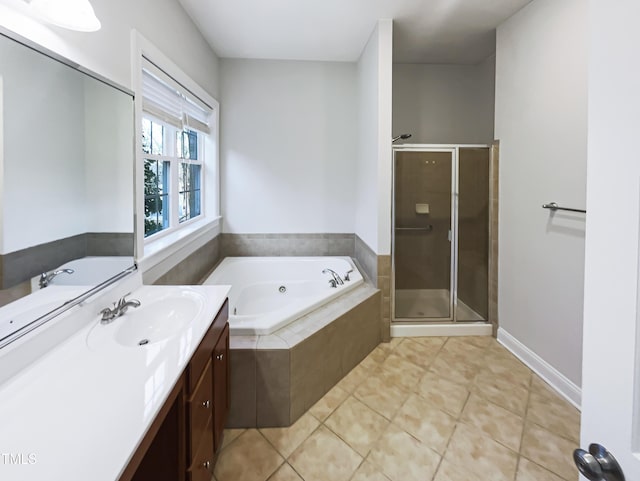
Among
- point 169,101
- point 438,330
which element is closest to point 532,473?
point 438,330

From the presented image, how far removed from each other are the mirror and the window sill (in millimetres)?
239

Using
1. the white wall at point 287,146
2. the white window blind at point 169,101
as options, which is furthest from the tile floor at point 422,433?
the white window blind at point 169,101

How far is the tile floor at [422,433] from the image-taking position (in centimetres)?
156

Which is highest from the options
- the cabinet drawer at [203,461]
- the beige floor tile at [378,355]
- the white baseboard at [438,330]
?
the cabinet drawer at [203,461]

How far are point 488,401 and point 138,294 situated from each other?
6.92ft

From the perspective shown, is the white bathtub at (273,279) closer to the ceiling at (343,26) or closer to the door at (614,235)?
the ceiling at (343,26)

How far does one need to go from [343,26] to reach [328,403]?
282 centimetres

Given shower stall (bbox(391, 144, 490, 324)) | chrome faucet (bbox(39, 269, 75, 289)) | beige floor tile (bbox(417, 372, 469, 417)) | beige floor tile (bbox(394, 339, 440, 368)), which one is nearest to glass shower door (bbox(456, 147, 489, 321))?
shower stall (bbox(391, 144, 490, 324))

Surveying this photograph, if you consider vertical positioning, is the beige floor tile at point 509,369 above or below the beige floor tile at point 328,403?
above

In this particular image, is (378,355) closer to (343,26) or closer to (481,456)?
(481,456)

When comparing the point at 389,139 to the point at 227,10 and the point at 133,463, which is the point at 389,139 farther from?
the point at 133,463

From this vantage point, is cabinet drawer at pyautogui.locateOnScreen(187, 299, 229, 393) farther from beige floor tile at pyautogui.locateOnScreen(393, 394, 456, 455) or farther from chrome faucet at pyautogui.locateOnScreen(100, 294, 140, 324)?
beige floor tile at pyautogui.locateOnScreen(393, 394, 456, 455)

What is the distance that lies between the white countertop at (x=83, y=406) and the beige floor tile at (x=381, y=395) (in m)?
1.32

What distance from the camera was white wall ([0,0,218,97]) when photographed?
106 cm
